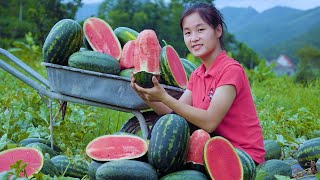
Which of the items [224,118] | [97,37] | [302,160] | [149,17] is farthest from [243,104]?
[149,17]

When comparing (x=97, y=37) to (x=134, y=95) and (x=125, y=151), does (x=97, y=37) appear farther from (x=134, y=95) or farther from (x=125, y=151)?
(x=125, y=151)

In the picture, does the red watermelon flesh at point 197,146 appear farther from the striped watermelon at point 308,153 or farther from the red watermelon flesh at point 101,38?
the red watermelon flesh at point 101,38

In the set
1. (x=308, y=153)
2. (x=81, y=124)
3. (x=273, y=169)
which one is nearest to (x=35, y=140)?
(x=81, y=124)

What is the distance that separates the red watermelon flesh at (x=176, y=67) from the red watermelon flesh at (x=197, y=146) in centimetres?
87

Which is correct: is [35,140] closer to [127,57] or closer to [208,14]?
[127,57]

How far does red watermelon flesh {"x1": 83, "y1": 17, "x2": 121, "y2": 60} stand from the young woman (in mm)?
788

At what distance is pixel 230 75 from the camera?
342cm

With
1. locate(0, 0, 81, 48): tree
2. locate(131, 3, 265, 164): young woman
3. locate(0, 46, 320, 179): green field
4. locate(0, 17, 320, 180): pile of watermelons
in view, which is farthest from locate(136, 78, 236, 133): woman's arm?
locate(0, 0, 81, 48): tree

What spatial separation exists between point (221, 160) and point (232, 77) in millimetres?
549

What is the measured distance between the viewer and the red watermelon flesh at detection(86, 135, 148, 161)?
3.24m

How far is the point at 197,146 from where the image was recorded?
323cm

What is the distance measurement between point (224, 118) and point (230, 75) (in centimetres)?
31

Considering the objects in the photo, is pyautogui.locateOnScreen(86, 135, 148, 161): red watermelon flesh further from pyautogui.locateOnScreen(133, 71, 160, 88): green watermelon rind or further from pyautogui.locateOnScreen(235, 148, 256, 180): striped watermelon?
pyautogui.locateOnScreen(235, 148, 256, 180): striped watermelon

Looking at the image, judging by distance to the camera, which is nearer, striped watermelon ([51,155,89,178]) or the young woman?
the young woman
